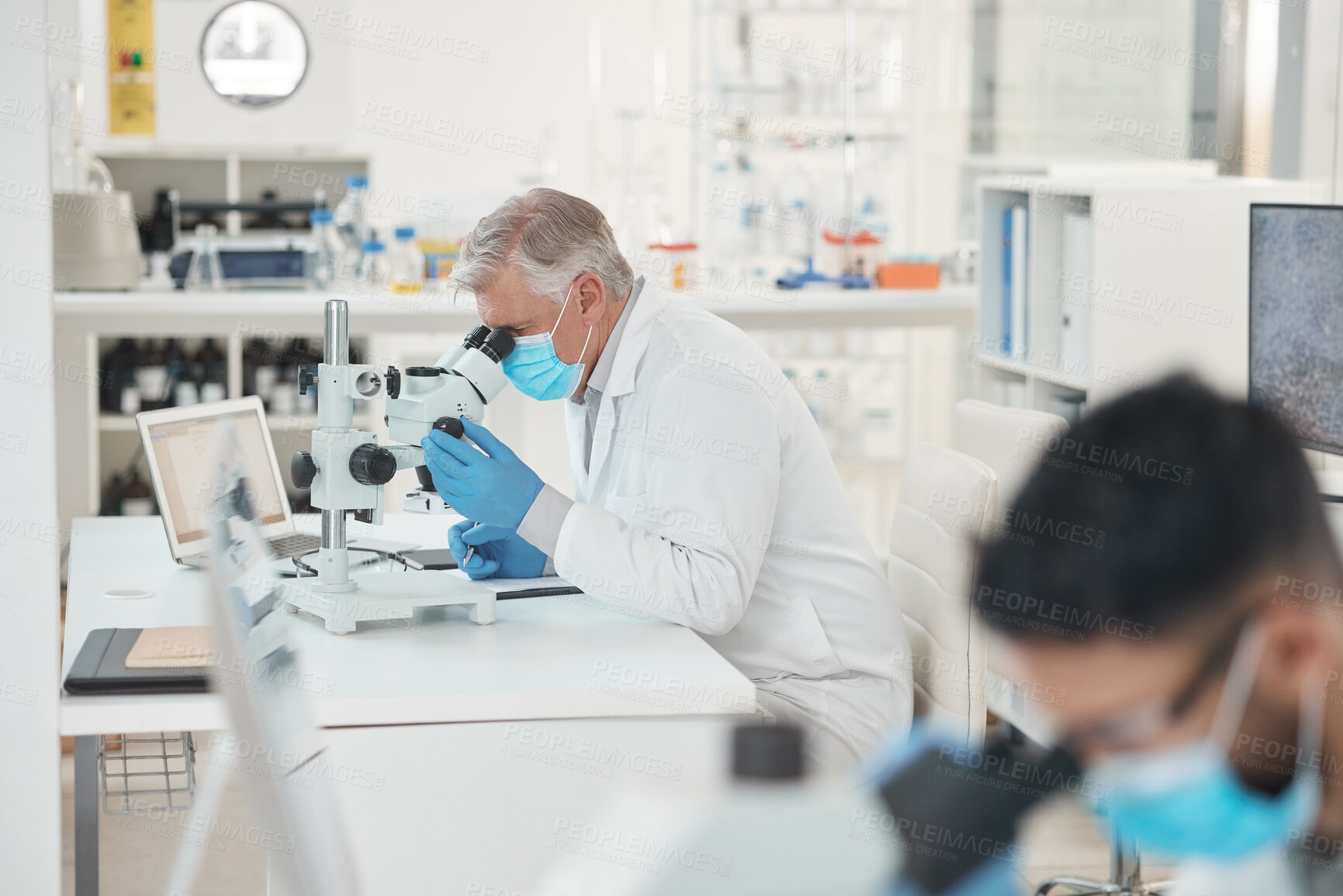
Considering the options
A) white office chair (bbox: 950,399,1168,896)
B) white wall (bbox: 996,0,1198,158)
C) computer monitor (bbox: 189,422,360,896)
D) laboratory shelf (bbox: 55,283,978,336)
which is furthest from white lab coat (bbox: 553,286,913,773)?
white wall (bbox: 996,0,1198,158)

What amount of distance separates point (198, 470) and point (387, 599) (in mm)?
544

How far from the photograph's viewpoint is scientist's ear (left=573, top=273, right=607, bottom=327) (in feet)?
6.18

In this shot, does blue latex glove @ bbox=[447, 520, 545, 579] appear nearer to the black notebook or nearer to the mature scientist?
the mature scientist

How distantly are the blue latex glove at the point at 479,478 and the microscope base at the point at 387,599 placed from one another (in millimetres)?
100

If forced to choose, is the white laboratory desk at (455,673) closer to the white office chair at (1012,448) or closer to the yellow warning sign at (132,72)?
the white office chair at (1012,448)

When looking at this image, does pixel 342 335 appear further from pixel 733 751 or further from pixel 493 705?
pixel 733 751

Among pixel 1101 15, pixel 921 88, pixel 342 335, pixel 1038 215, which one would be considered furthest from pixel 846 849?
pixel 921 88

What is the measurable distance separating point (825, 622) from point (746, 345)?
40cm

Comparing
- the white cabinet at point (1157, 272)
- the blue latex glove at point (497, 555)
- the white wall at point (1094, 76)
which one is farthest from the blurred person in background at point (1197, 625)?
the white wall at point (1094, 76)

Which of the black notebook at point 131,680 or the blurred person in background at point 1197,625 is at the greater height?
the blurred person in background at point 1197,625

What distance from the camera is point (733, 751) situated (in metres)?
0.41

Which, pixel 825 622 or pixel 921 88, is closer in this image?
pixel 825 622

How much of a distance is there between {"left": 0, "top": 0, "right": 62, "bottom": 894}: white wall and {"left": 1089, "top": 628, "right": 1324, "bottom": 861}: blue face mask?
1324 millimetres

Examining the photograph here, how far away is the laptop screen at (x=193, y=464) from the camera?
199cm
